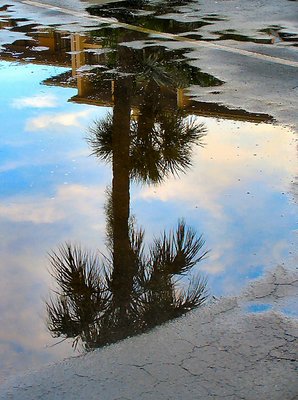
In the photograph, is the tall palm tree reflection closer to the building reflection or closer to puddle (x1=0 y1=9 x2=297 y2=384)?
puddle (x1=0 y1=9 x2=297 y2=384)

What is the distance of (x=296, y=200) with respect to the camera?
249 inches

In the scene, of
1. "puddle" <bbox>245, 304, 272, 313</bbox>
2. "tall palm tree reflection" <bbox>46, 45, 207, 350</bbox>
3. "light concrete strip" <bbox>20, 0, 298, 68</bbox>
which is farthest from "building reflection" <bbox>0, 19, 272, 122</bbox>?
"puddle" <bbox>245, 304, 272, 313</bbox>

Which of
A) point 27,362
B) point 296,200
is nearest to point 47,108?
point 296,200

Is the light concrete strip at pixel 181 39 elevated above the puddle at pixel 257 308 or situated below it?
above

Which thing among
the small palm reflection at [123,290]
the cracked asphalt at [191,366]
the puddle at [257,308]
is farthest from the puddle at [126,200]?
the puddle at [257,308]

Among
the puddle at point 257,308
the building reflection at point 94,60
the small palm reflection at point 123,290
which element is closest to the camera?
the small palm reflection at point 123,290

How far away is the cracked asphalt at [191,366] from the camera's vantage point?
3.89 m

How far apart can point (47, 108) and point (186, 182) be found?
288 cm

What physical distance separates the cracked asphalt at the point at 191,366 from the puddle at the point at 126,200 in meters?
0.18

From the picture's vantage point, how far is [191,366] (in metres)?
4.10

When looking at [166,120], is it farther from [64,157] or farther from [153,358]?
[153,358]

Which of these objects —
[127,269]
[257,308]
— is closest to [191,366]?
[257,308]

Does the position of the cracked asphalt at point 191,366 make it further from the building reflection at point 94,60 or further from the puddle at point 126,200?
the building reflection at point 94,60

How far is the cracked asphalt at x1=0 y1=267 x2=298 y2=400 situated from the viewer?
12.8 feet
